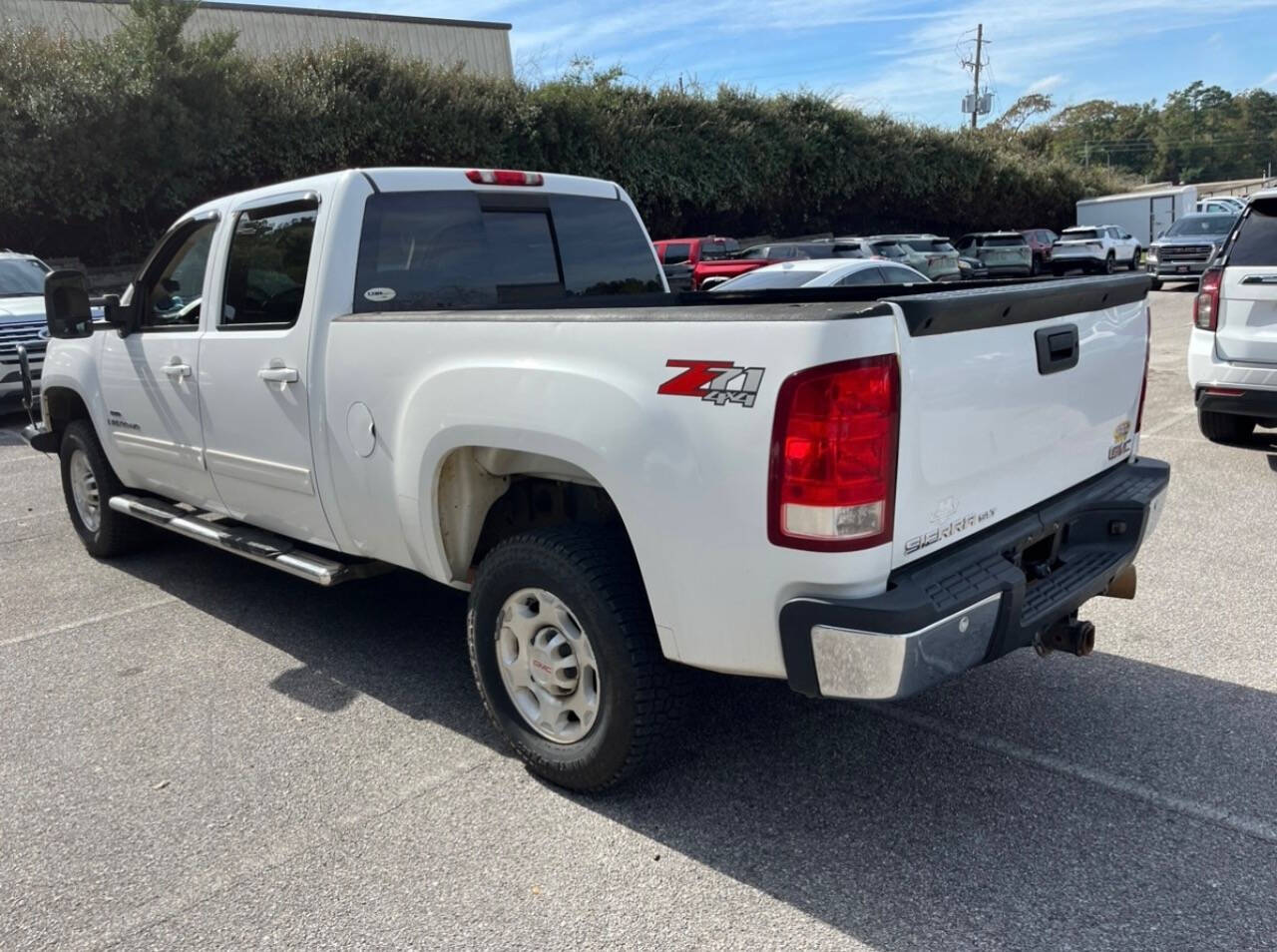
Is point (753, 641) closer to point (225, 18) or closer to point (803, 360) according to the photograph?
point (803, 360)

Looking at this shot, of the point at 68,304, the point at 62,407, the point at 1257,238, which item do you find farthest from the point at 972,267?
the point at 68,304

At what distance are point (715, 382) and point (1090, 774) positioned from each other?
188 cm

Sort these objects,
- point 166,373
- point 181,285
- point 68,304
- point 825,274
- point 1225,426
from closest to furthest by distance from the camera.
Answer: point 166,373
point 181,285
point 68,304
point 1225,426
point 825,274

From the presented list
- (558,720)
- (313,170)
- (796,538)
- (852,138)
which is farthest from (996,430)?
(852,138)

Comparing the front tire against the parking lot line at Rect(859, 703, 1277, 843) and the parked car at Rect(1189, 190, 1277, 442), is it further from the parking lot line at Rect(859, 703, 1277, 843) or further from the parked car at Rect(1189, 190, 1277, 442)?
the parked car at Rect(1189, 190, 1277, 442)

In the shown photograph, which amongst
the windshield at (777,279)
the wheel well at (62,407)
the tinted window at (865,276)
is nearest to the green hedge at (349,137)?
the windshield at (777,279)

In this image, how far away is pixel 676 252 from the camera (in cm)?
2238

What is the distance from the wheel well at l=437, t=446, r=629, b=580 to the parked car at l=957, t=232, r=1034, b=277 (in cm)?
2735

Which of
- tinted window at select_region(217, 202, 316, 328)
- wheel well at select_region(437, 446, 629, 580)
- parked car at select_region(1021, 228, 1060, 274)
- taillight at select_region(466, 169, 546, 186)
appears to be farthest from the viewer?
parked car at select_region(1021, 228, 1060, 274)

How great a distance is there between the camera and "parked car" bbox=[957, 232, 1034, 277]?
2917 cm

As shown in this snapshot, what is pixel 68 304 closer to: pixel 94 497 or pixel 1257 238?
pixel 94 497

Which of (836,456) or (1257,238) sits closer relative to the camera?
(836,456)

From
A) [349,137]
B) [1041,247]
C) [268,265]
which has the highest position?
[349,137]

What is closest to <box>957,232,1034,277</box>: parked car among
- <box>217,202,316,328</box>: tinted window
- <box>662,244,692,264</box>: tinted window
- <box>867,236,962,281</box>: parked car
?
<box>867,236,962,281</box>: parked car
